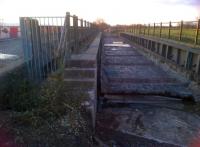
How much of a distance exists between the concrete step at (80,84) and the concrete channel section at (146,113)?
3.70ft

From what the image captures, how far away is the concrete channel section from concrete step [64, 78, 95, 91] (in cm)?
113

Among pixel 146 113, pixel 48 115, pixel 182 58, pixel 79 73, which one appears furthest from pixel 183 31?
pixel 48 115

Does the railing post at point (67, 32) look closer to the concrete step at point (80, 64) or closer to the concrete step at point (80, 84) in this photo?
the concrete step at point (80, 64)

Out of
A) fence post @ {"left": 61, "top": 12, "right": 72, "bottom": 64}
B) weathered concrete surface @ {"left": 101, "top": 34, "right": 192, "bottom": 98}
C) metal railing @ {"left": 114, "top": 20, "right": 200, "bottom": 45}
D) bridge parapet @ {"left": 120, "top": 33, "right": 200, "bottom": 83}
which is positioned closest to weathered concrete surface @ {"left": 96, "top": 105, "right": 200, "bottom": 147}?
weathered concrete surface @ {"left": 101, "top": 34, "right": 192, "bottom": 98}

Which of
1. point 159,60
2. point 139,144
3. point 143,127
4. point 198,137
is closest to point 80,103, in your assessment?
point 139,144

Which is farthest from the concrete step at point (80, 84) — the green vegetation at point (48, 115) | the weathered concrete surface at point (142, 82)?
the weathered concrete surface at point (142, 82)

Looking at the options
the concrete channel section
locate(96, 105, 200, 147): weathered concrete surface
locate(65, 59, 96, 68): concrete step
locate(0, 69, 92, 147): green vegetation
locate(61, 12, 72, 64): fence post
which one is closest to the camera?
locate(0, 69, 92, 147): green vegetation

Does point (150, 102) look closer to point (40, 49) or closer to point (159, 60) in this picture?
point (40, 49)

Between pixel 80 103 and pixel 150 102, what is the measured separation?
4.08 meters

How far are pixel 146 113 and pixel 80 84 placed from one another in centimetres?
277

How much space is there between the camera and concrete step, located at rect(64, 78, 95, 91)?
5015 mm

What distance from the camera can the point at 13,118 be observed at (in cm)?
382

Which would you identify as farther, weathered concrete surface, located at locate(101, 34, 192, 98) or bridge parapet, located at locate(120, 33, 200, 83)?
weathered concrete surface, located at locate(101, 34, 192, 98)

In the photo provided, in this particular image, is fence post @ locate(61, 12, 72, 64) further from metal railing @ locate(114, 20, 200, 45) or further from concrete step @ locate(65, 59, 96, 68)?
metal railing @ locate(114, 20, 200, 45)
